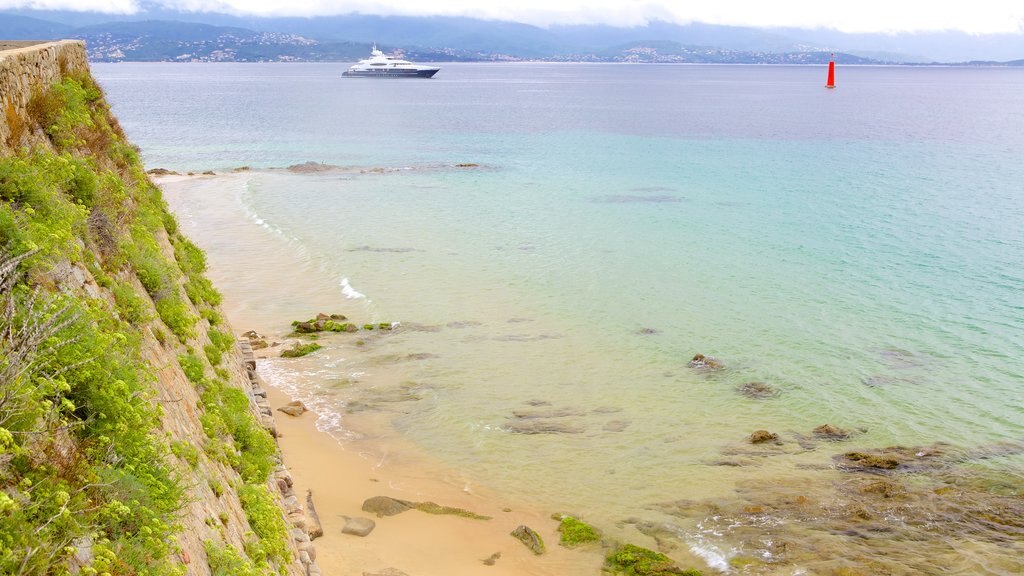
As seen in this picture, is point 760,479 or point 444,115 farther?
point 444,115

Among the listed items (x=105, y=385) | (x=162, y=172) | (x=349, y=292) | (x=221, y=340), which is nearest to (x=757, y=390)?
(x=221, y=340)

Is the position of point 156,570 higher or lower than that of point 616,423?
higher

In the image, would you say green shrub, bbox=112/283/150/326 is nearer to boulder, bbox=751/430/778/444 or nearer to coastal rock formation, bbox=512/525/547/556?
coastal rock formation, bbox=512/525/547/556

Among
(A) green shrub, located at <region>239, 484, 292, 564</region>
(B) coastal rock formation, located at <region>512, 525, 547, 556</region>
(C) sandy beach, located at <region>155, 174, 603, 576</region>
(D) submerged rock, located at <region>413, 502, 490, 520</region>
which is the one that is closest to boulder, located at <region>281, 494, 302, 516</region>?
(C) sandy beach, located at <region>155, 174, 603, 576</region>

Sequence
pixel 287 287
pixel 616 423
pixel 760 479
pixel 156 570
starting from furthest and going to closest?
pixel 287 287, pixel 616 423, pixel 760 479, pixel 156 570

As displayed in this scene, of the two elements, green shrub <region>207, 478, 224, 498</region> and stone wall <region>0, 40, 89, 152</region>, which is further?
stone wall <region>0, 40, 89, 152</region>

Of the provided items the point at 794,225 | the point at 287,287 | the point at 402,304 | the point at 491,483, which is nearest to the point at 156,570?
the point at 491,483

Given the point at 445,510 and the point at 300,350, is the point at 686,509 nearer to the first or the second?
the point at 445,510

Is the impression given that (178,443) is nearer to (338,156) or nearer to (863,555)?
(863,555)
